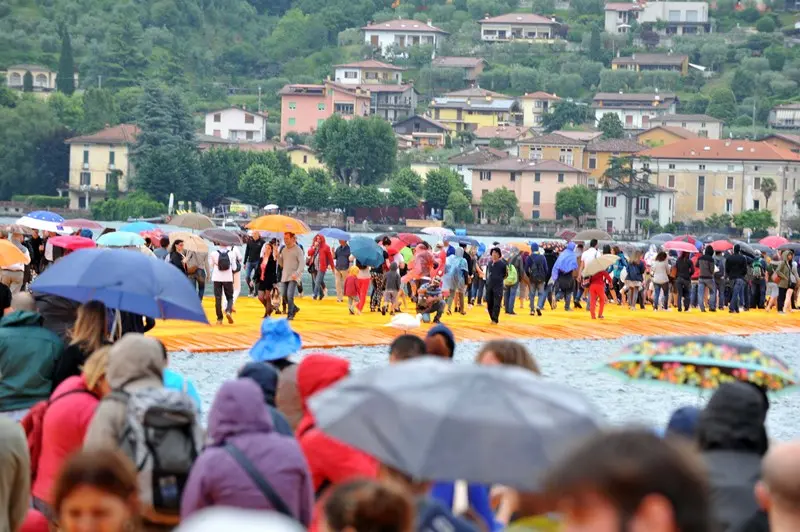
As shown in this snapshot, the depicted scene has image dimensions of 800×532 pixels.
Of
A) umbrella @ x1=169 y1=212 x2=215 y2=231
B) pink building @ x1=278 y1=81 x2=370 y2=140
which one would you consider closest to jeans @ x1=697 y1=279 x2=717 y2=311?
umbrella @ x1=169 y1=212 x2=215 y2=231

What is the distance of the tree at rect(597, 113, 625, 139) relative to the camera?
136 metres

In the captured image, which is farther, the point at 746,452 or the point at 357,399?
the point at 746,452

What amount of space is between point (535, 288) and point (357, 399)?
20597 millimetres

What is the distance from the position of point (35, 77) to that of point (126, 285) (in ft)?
460

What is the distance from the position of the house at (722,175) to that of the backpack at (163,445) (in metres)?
111

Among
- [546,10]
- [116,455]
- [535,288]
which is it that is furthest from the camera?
[546,10]

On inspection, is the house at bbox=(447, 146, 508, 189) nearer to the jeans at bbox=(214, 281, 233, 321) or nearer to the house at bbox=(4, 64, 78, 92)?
the house at bbox=(4, 64, 78, 92)

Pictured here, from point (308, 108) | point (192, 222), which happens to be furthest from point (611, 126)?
point (192, 222)

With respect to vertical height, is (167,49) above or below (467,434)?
above

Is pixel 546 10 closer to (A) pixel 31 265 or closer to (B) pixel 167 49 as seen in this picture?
(B) pixel 167 49

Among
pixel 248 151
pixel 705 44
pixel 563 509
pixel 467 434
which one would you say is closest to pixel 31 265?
pixel 467 434

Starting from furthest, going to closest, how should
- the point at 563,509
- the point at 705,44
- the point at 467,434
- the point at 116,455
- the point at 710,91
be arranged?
the point at 705,44, the point at 710,91, the point at 467,434, the point at 116,455, the point at 563,509

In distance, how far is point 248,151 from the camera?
386 ft

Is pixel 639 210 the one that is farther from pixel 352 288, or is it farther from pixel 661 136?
pixel 352 288
